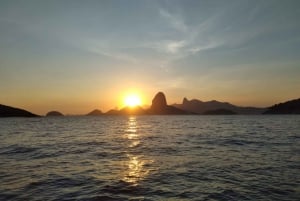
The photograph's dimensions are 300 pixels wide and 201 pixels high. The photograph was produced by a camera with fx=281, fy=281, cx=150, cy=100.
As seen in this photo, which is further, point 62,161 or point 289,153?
point 289,153

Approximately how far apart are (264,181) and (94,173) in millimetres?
10678

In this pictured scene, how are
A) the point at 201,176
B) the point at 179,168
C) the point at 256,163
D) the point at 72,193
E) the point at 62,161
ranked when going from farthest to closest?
the point at 62,161 → the point at 256,163 → the point at 179,168 → the point at 201,176 → the point at 72,193

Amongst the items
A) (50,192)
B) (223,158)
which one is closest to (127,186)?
(50,192)

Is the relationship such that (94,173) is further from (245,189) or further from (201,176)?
(245,189)

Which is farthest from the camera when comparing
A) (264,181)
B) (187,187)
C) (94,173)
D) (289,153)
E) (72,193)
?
(289,153)

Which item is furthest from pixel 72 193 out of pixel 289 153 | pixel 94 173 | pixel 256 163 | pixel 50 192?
pixel 289 153

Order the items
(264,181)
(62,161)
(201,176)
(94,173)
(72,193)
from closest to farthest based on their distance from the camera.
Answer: (72,193) < (264,181) < (201,176) < (94,173) < (62,161)

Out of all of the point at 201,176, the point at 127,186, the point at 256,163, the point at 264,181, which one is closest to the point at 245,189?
the point at 264,181

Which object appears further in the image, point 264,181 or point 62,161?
point 62,161

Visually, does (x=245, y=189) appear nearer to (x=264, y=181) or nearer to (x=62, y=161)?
(x=264, y=181)

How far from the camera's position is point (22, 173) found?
1916cm

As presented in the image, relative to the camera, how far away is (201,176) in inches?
695

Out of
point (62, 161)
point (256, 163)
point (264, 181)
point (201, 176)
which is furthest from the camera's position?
point (62, 161)

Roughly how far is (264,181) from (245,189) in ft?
7.66
